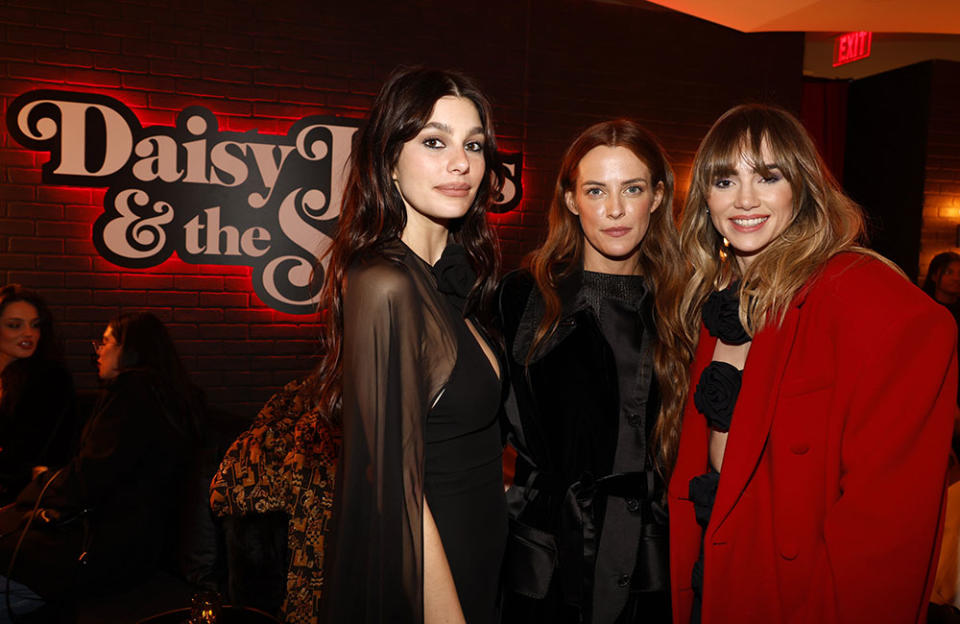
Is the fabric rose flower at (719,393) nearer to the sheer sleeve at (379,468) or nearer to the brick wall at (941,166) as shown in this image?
the sheer sleeve at (379,468)

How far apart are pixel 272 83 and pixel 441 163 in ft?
12.7

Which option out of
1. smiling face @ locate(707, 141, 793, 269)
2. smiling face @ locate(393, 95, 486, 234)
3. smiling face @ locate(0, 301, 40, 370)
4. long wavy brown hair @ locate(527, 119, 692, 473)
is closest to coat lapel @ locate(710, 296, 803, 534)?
smiling face @ locate(707, 141, 793, 269)

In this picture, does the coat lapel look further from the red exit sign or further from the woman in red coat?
the red exit sign

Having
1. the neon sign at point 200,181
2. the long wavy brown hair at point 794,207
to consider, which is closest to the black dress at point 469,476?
the long wavy brown hair at point 794,207

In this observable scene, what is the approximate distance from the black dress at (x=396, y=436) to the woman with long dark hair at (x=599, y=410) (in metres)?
0.51

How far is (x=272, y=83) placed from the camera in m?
4.94

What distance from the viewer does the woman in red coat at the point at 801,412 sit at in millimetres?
1348

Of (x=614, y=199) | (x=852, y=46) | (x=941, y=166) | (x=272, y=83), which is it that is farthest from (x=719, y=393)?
(x=941, y=166)

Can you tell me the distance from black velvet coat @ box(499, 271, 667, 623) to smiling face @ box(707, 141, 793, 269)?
0.50m

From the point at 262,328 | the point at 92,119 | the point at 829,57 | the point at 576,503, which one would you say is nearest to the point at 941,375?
the point at 576,503

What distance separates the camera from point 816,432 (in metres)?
1.46

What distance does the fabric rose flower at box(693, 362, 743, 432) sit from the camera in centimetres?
167

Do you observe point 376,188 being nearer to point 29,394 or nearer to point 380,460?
point 380,460

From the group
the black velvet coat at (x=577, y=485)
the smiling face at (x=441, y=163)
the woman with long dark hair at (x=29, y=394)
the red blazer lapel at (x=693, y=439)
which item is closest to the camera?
the smiling face at (x=441, y=163)
